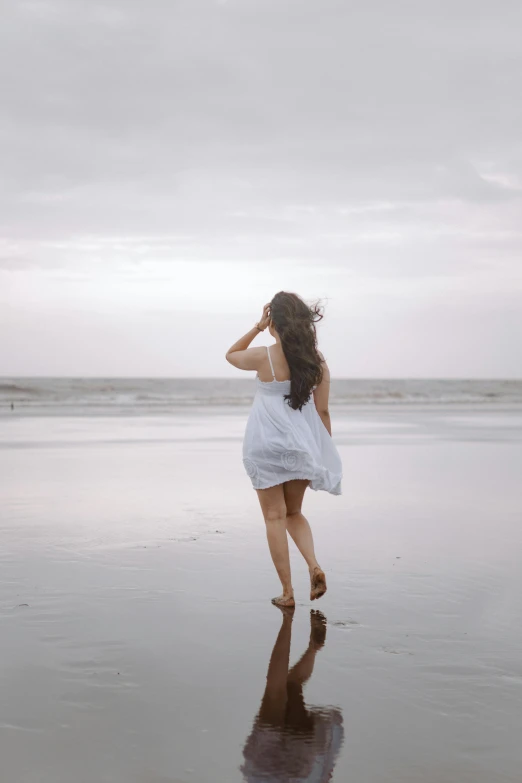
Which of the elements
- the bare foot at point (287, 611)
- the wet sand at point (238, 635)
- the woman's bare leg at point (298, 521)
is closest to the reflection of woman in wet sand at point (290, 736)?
the wet sand at point (238, 635)

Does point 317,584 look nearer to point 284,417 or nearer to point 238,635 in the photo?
point 238,635

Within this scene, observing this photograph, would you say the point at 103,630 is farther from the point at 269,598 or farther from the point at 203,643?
the point at 269,598

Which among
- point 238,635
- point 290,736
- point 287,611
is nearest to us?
point 290,736

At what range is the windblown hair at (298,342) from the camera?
5.21m

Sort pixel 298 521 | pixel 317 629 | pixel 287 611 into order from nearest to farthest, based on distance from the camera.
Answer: pixel 317 629 < pixel 287 611 < pixel 298 521

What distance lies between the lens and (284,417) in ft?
17.3

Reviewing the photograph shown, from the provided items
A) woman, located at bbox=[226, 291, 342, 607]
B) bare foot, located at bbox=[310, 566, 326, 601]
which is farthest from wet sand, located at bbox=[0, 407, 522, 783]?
woman, located at bbox=[226, 291, 342, 607]

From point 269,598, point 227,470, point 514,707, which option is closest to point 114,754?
point 514,707

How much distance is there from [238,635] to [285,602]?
672 millimetres

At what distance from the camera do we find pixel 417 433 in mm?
18797

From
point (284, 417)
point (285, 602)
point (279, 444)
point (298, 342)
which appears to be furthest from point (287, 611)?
point (298, 342)

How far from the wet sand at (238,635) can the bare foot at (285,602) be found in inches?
2.7

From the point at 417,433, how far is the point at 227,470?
27.8 feet

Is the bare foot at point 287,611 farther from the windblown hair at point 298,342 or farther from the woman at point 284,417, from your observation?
the windblown hair at point 298,342
